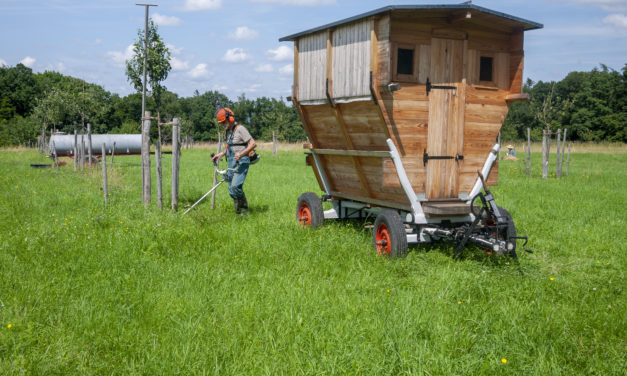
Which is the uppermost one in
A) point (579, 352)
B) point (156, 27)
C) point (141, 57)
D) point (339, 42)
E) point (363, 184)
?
point (156, 27)

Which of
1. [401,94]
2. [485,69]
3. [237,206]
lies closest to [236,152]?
[237,206]

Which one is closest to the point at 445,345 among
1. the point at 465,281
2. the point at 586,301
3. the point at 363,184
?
the point at 465,281

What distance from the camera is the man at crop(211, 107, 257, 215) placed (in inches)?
395

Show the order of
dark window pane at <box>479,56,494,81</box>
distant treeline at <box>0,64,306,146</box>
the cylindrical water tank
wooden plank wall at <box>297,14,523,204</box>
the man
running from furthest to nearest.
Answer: distant treeline at <box>0,64,306,146</box> → the cylindrical water tank → the man → dark window pane at <box>479,56,494,81</box> → wooden plank wall at <box>297,14,523,204</box>

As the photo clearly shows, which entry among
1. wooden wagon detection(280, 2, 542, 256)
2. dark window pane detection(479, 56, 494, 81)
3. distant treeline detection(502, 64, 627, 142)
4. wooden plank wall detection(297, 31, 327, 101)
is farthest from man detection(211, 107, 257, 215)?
distant treeline detection(502, 64, 627, 142)

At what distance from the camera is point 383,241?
7277mm

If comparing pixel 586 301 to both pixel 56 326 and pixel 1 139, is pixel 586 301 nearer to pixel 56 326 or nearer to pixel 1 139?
pixel 56 326

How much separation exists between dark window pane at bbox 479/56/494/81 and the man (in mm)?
4538

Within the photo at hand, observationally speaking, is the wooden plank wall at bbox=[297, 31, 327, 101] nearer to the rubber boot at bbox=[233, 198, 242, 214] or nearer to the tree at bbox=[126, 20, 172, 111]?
the rubber boot at bbox=[233, 198, 242, 214]

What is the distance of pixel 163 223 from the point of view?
27.6ft

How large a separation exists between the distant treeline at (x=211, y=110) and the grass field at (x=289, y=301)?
4058cm

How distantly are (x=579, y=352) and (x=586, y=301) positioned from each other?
150 centimetres

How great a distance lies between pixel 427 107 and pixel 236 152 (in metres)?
4.47

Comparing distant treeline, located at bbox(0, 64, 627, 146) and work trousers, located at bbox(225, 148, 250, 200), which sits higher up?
distant treeline, located at bbox(0, 64, 627, 146)
